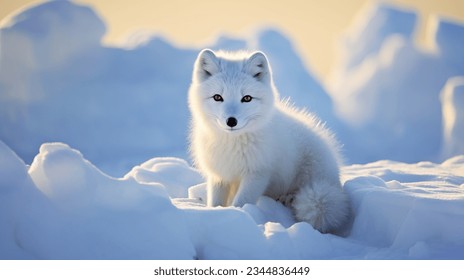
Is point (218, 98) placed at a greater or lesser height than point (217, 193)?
greater

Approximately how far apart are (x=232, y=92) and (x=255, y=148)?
41 cm

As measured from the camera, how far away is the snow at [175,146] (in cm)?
235

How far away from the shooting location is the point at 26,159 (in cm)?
854

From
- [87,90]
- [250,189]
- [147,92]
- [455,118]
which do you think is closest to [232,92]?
[250,189]

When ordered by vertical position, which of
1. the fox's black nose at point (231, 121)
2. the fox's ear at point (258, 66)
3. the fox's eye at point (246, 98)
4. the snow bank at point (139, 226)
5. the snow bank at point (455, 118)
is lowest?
the snow bank at point (139, 226)

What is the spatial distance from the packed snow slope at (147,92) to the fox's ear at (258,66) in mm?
6122

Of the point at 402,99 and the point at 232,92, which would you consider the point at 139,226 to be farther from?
the point at 402,99

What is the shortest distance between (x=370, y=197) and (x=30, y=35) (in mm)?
7698

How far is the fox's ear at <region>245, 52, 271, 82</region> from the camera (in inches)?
124

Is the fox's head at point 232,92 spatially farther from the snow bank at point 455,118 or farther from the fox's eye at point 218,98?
the snow bank at point 455,118

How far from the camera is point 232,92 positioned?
295 cm

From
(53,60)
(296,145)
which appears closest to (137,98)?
(53,60)

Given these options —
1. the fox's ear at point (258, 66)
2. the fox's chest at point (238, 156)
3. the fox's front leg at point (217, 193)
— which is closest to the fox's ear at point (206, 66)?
the fox's ear at point (258, 66)

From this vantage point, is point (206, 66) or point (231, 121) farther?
point (206, 66)
